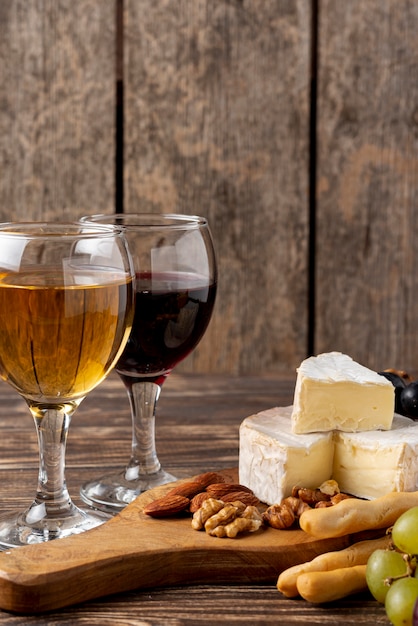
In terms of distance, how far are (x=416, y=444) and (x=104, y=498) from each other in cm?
32

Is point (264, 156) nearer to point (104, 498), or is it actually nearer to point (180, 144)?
point (180, 144)

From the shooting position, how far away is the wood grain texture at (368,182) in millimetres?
1862

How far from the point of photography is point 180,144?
1.89 metres

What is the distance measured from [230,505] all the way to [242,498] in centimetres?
4

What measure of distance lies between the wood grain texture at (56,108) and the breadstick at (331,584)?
1330mm

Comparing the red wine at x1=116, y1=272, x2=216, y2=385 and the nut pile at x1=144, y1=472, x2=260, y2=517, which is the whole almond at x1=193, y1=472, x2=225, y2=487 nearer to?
the nut pile at x1=144, y1=472, x2=260, y2=517

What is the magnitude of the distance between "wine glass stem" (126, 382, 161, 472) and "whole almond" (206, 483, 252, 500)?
0.44 ft

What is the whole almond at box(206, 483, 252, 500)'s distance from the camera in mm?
847

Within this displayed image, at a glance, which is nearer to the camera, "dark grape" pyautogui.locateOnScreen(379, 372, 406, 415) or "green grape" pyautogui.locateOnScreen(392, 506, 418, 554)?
"green grape" pyautogui.locateOnScreen(392, 506, 418, 554)

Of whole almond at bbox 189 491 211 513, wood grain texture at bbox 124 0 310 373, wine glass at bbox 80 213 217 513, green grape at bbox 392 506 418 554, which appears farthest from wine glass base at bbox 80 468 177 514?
wood grain texture at bbox 124 0 310 373

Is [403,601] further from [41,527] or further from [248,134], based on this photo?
[248,134]

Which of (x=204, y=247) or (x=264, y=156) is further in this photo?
(x=264, y=156)

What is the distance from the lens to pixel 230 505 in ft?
2.65

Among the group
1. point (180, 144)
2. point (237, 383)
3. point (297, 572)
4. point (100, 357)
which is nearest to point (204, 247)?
point (100, 357)
